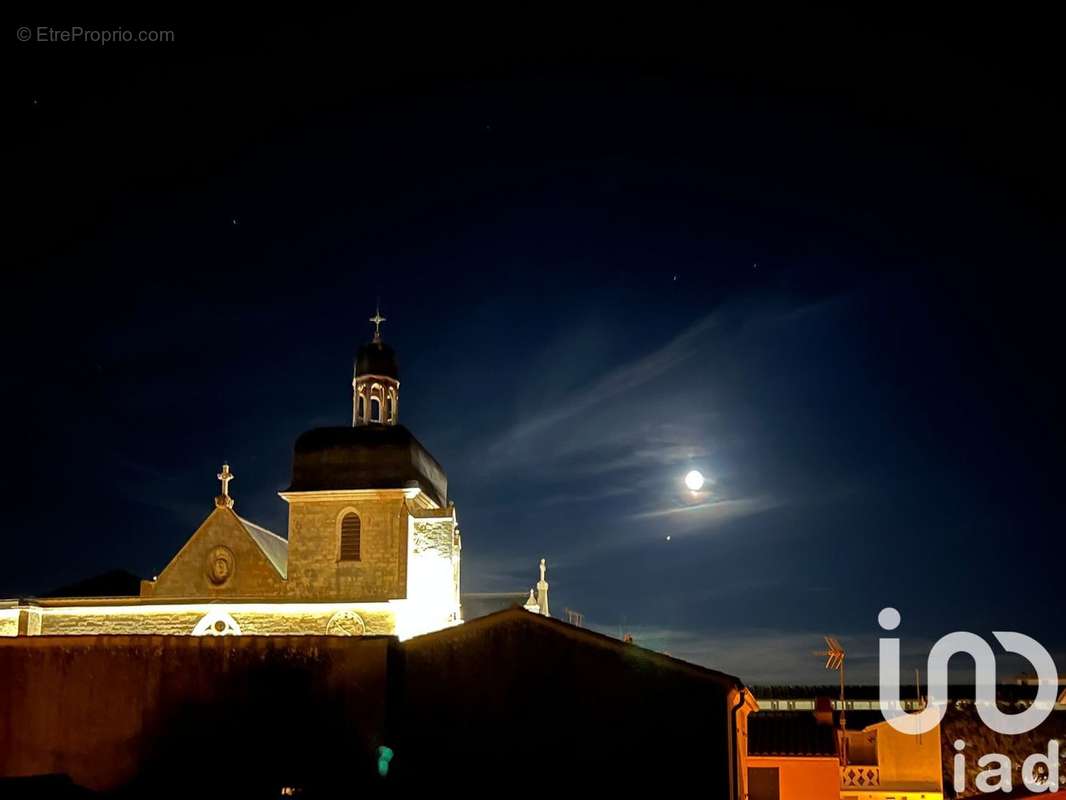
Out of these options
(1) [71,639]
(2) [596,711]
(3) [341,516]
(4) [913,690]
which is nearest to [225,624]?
(3) [341,516]

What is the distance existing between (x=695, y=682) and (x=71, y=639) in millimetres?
11655

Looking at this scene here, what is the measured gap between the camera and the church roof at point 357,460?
34312 mm

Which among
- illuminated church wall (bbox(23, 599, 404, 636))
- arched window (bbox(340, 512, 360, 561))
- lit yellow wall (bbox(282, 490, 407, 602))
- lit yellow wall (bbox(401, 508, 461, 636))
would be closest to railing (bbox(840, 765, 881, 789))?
lit yellow wall (bbox(401, 508, 461, 636))

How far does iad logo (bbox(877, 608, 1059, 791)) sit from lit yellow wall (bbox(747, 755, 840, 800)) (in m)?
4.01

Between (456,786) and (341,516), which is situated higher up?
(341,516)

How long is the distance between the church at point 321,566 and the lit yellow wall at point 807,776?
1097 cm

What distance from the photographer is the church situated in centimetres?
3378

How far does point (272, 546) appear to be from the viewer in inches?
1497

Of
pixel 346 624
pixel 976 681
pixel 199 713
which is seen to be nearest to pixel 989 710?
pixel 976 681

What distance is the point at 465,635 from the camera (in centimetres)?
2062

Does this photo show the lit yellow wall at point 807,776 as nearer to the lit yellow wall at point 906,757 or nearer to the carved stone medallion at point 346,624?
the lit yellow wall at point 906,757

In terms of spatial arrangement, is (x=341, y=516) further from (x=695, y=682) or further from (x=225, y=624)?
(x=695, y=682)

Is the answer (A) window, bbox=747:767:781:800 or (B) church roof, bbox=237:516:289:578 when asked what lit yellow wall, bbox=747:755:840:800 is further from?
(B) church roof, bbox=237:516:289:578

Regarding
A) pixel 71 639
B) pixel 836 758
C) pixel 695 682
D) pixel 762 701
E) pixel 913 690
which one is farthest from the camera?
pixel 762 701
